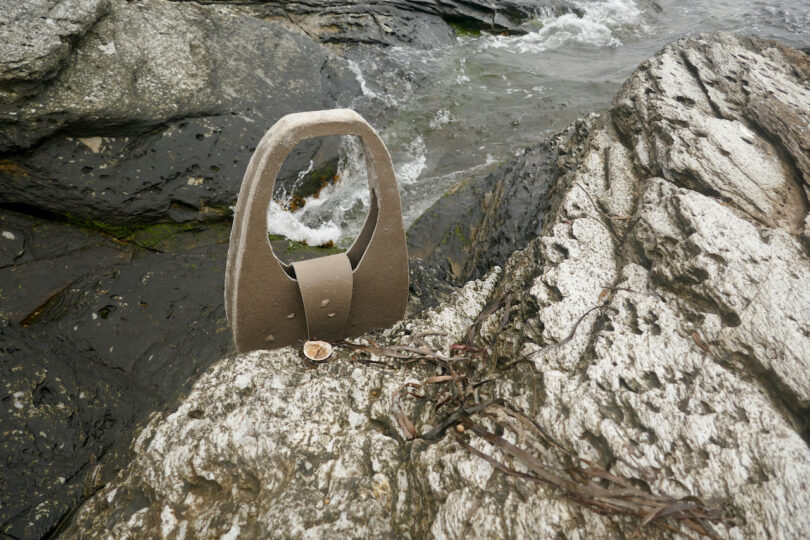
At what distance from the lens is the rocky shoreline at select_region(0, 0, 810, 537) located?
1779 millimetres

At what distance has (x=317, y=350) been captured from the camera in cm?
245

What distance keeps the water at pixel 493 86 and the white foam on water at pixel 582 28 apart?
2 centimetres

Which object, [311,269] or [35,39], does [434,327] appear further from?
[35,39]

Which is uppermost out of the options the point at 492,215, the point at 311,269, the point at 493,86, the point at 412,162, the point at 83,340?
the point at 311,269

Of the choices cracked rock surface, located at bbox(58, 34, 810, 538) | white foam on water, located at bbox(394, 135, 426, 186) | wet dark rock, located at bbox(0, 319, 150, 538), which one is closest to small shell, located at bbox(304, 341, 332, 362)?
cracked rock surface, located at bbox(58, 34, 810, 538)

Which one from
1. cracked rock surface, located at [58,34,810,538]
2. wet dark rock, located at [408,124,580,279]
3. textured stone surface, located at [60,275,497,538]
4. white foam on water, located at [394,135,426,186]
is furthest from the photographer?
white foam on water, located at [394,135,426,186]

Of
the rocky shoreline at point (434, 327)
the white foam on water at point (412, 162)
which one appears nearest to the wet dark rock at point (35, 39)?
the rocky shoreline at point (434, 327)

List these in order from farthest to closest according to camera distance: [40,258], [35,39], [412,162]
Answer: [412,162] < [35,39] < [40,258]

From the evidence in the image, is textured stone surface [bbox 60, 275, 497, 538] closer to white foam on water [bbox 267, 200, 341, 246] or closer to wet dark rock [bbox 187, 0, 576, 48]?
white foam on water [bbox 267, 200, 341, 246]

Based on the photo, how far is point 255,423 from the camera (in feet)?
6.82

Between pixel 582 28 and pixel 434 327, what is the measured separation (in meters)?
7.78

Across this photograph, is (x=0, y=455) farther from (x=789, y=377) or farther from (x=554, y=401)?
(x=789, y=377)

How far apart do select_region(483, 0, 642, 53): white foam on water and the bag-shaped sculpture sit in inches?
247

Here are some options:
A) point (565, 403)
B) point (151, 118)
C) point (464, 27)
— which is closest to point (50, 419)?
point (565, 403)
